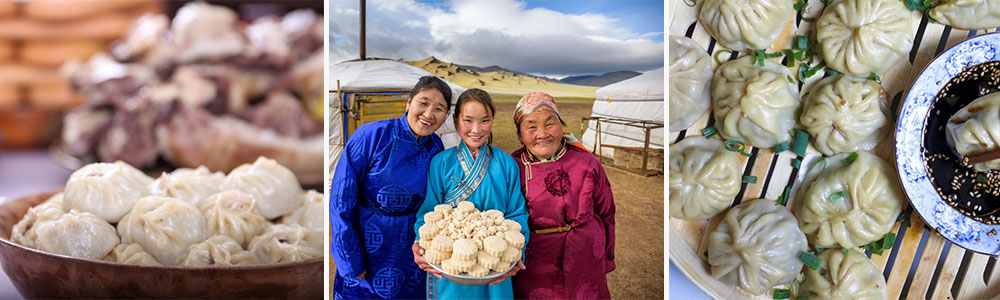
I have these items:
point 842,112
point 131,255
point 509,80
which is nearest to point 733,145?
point 842,112

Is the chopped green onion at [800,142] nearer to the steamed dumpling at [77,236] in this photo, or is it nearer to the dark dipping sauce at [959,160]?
the dark dipping sauce at [959,160]

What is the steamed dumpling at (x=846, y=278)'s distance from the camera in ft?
5.57

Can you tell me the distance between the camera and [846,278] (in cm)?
169

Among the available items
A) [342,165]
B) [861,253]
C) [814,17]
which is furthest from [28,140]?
[861,253]

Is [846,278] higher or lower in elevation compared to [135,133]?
lower

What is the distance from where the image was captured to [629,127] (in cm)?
128

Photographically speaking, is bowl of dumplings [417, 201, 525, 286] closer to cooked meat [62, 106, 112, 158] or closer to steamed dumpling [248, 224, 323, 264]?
steamed dumpling [248, 224, 323, 264]

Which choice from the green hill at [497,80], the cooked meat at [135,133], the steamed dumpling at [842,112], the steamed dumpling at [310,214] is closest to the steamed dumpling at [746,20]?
the steamed dumpling at [842,112]

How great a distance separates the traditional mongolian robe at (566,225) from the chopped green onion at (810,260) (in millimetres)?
816

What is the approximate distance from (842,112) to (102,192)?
2291 mm

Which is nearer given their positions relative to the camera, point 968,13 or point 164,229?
point 164,229

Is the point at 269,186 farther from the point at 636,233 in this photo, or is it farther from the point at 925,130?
the point at 925,130

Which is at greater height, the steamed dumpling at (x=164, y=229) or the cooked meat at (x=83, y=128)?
the cooked meat at (x=83, y=128)

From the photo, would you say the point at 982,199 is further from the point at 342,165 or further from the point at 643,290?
the point at 342,165
